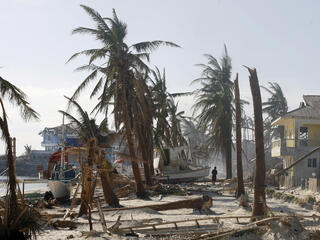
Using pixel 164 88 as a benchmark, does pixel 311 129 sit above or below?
below

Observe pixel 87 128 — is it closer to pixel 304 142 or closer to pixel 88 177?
pixel 88 177

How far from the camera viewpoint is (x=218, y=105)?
4453 cm

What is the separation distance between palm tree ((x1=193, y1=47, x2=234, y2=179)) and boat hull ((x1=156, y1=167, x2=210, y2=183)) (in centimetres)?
306

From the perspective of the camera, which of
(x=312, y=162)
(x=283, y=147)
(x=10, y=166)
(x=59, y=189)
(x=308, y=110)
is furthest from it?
(x=283, y=147)

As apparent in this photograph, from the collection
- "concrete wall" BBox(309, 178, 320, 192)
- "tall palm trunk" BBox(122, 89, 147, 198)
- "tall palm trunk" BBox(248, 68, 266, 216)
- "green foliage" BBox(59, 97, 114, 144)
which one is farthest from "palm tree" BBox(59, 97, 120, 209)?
"concrete wall" BBox(309, 178, 320, 192)

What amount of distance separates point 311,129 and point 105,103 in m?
17.7

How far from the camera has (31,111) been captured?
13.1 m

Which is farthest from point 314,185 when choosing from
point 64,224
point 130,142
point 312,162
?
point 64,224

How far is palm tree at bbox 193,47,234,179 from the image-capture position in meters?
45.2

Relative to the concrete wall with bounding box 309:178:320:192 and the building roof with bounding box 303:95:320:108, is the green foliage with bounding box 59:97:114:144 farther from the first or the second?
the building roof with bounding box 303:95:320:108

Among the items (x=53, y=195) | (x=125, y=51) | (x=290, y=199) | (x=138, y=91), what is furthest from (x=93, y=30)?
(x=290, y=199)

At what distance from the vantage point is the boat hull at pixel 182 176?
42250mm

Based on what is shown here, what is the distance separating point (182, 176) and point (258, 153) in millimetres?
29308

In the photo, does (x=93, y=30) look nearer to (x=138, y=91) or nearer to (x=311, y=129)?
(x=138, y=91)
